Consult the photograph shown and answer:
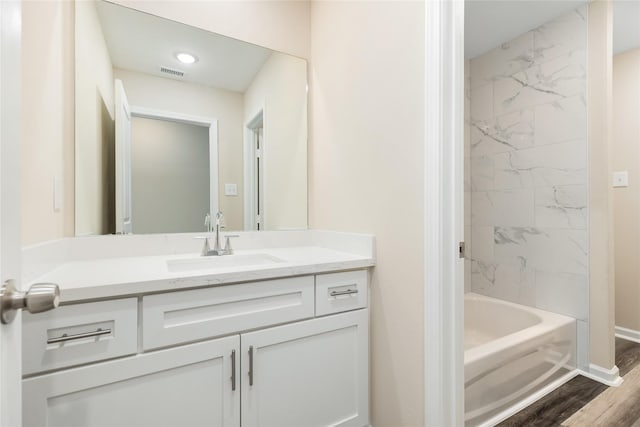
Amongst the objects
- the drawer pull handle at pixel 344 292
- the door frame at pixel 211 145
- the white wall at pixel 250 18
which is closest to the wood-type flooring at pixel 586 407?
the drawer pull handle at pixel 344 292

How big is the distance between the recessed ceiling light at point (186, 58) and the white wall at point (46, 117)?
44cm

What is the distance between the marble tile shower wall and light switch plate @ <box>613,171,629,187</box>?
0.92 meters

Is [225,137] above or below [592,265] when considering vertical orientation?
above

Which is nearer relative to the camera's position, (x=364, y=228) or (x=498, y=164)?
(x=364, y=228)

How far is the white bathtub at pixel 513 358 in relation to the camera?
1.50 m

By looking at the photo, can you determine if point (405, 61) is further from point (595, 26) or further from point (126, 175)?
point (595, 26)

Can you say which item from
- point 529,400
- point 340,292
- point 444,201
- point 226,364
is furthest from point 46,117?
point 529,400

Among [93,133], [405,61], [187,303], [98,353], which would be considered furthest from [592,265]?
[93,133]

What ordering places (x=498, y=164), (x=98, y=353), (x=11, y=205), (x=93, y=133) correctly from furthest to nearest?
(x=498, y=164) → (x=93, y=133) → (x=98, y=353) → (x=11, y=205)

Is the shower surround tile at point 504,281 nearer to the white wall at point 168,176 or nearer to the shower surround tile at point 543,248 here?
the shower surround tile at point 543,248

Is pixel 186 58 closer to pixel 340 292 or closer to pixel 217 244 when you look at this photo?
pixel 217 244

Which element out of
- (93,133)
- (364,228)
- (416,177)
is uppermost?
(93,133)

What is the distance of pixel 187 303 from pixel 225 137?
102 centimetres

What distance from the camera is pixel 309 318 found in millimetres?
1252
